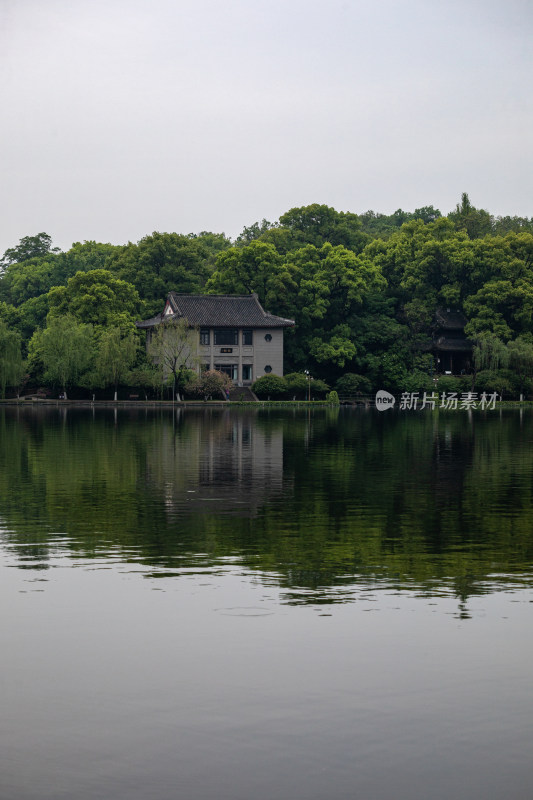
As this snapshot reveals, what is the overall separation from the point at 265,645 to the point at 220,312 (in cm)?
8091

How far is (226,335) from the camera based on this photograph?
89375 mm

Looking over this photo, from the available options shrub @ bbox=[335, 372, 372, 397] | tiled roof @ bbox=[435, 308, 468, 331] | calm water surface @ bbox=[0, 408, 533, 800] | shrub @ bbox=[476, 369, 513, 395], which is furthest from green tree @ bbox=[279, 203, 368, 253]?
calm water surface @ bbox=[0, 408, 533, 800]

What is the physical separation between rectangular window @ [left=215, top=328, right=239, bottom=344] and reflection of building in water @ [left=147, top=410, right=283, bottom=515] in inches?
1800

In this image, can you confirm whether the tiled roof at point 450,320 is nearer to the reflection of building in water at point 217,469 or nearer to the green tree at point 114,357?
the green tree at point 114,357

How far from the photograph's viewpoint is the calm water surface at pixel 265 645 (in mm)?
6039

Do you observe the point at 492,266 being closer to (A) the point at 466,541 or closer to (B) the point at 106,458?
(B) the point at 106,458

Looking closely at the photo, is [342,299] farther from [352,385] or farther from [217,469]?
[217,469]

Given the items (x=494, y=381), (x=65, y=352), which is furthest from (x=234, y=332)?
(x=494, y=381)

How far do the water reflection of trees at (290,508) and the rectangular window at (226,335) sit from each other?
177 feet

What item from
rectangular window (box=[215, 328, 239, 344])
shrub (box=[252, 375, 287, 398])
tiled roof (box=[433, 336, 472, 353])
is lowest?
shrub (box=[252, 375, 287, 398])

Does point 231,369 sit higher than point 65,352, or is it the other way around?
point 65,352

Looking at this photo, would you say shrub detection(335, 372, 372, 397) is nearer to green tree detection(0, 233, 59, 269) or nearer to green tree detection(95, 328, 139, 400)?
green tree detection(95, 328, 139, 400)

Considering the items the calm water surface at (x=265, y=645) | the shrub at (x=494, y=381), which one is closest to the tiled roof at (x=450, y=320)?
the shrub at (x=494, y=381)

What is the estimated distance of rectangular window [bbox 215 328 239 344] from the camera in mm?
89062
